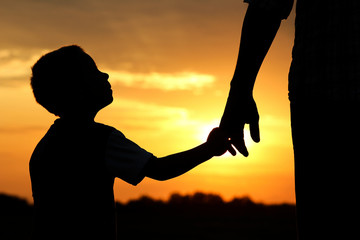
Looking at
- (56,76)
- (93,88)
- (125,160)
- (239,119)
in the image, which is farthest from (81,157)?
(239,119)

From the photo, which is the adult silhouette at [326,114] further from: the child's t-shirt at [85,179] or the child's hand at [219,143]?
the child's t-shirt at [85,179]

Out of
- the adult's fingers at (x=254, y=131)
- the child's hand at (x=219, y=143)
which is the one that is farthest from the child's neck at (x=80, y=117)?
the adult's fingers at (x=254, y=131)

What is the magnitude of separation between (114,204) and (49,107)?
0.73m

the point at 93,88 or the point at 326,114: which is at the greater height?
the point at 93,88

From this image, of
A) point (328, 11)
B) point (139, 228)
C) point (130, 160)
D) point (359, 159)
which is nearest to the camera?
point (359, 159)

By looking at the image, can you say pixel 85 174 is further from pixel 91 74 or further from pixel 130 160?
pixel 91 74

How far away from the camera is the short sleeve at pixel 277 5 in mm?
2311

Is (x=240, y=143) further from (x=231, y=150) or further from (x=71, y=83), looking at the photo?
(x=71, y=83)

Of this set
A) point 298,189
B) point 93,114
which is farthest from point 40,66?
point 298,189

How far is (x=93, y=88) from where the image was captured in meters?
2.91

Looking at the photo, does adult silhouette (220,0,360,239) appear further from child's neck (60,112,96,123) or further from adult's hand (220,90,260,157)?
child's neck (60,112,96,123)

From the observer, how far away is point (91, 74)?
294 cm

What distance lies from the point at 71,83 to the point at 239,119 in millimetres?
991

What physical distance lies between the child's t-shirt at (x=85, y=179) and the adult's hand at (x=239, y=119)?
47 centimetres
